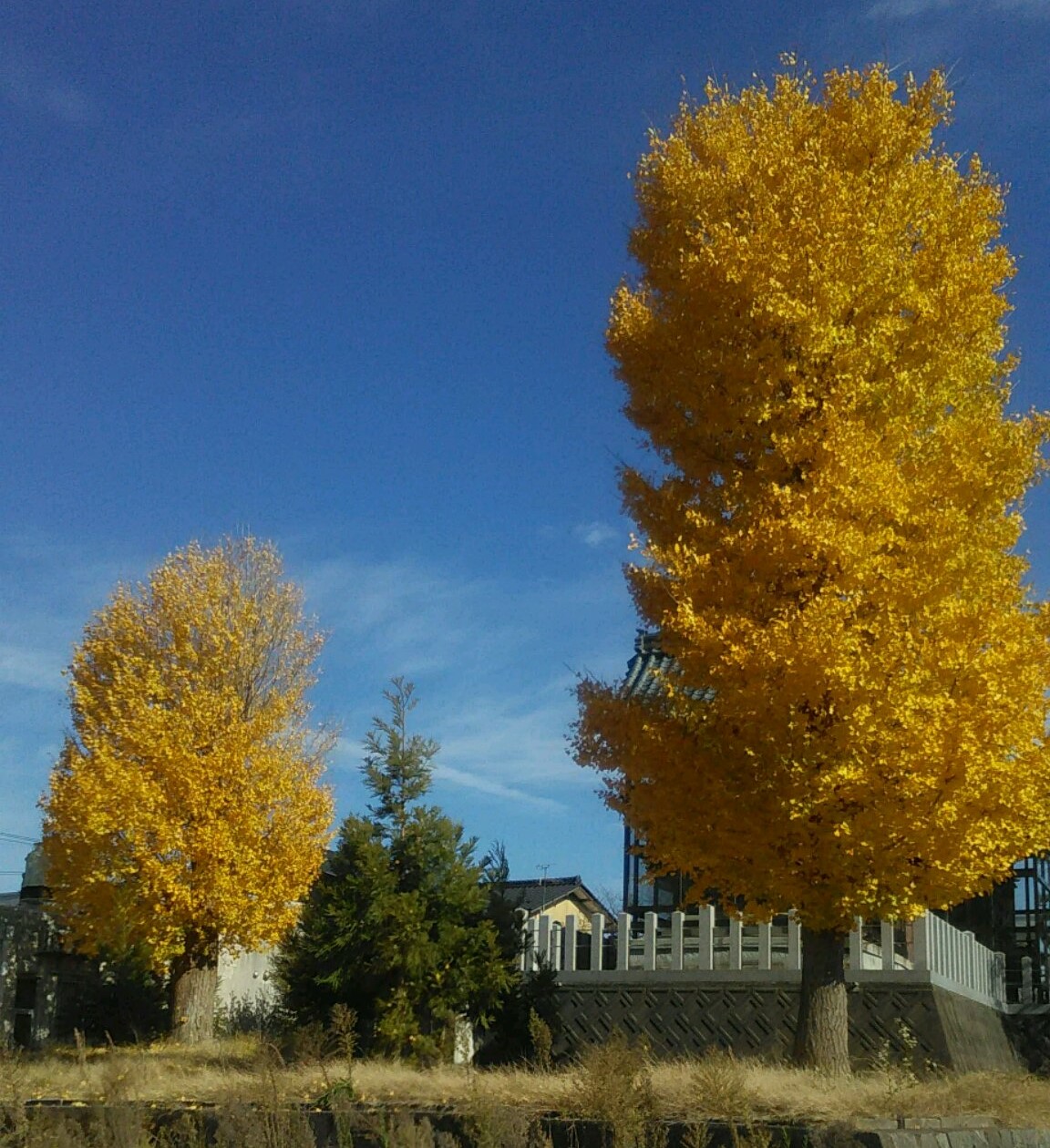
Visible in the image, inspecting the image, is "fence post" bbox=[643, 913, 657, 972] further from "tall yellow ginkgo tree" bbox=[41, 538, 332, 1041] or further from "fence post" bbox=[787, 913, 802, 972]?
"tall yellow ginkgo tree" bbox=[41, 538, 332, 1041]

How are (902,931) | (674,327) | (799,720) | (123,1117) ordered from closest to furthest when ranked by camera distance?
1. (123,1117)
2. (799,720)
3. (674,327)
4. (902,931)

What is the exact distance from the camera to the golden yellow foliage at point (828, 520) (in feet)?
35.4

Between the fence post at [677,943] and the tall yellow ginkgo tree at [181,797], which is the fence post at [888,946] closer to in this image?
the fence post at [677,943]

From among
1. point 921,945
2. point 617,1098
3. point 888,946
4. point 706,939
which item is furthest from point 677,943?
point 617,1098

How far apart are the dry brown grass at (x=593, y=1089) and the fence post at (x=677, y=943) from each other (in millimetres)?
3582

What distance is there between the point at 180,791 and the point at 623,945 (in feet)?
24.9

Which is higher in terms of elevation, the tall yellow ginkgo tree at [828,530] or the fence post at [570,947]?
the tall yellow ginkgo tree at [828,530]

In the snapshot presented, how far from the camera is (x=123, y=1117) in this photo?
23.2ft

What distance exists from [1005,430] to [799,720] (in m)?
3.58

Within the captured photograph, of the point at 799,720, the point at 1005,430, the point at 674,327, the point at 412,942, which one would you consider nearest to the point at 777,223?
the point at 674,327

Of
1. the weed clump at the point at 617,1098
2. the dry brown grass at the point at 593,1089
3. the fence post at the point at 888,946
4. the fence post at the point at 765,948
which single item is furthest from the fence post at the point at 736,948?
the weed clump at the point at 617,1098

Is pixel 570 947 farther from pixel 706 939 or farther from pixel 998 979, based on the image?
pixel 998 979

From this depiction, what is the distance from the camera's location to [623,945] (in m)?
16.2

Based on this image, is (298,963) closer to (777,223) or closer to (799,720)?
(799,720)
